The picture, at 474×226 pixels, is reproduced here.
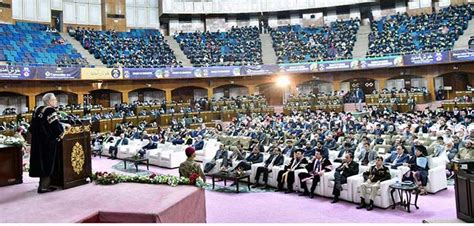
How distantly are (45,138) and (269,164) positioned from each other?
5815 mm

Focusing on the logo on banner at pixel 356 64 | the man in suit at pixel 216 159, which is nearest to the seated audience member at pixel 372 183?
the man in suit at pixel 216 159

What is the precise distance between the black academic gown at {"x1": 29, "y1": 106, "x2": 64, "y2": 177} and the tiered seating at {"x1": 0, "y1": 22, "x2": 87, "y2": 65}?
1973 cm

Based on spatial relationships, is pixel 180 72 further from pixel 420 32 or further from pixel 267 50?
pixel 420 32

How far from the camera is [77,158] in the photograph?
5.67 m

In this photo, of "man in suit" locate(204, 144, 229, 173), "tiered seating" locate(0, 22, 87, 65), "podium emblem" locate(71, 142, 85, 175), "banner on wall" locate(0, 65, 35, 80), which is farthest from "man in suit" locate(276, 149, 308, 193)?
"tiered seating" locate(0, 22, 87, 65)

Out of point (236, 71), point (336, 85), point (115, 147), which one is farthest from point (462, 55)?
point (115, 147)

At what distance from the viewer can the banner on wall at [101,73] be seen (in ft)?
77.4

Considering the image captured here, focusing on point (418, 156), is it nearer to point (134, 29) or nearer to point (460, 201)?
point (460, 201)

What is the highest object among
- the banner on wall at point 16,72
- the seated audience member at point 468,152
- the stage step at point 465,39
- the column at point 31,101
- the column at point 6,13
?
the column at point 6,13

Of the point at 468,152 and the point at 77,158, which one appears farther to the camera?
the point at 468,152

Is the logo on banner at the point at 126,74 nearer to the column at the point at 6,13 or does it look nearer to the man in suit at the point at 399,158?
the column at the point at 6,13

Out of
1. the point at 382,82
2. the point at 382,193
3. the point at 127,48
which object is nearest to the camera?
the point at 382,193

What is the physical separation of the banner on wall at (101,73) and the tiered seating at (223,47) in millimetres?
5919

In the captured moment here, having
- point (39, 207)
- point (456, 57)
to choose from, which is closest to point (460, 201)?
point (39, 207)
